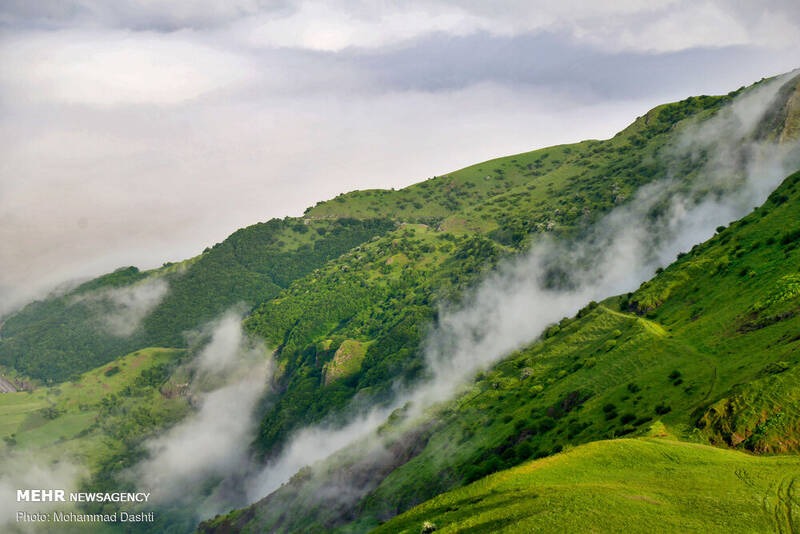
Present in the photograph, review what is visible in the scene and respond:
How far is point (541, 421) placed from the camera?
110938mm

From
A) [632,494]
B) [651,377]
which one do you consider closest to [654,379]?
[651,377]

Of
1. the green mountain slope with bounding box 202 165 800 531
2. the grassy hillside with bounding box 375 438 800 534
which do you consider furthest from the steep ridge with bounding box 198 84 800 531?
the grassy hillside with bounding box 375 438 800 534

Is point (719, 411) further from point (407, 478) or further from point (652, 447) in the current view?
point (407, 478)

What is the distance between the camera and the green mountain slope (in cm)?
6762

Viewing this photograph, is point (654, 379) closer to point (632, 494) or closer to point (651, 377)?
point (651, 377)

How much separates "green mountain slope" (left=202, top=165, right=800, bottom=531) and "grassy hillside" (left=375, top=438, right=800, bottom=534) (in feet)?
22.2

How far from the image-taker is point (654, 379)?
9412cm

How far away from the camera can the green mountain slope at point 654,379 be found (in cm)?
6762

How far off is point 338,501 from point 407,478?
53.8 m

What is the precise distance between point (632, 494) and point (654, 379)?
46.5m

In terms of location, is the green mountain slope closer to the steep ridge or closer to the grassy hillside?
the steep ridge

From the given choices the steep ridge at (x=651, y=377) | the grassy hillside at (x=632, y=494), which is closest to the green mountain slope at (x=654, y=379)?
the steep ridge at (x=651, y=377)

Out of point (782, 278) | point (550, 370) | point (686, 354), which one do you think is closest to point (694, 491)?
point (686, 354)

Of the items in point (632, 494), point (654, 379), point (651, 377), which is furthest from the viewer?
point (651, 377)
